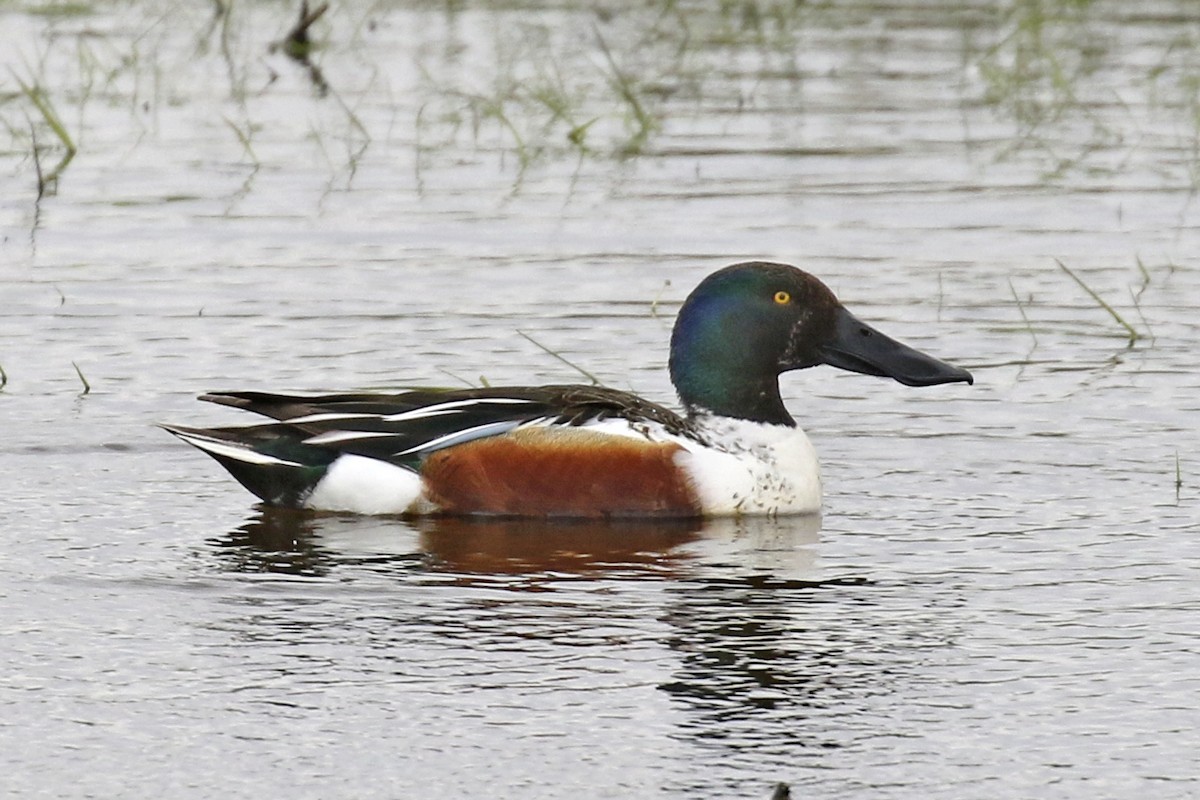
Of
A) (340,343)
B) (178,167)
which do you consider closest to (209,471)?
(340,343)

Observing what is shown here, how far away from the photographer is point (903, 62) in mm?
17234

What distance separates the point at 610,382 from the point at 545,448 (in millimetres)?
1477

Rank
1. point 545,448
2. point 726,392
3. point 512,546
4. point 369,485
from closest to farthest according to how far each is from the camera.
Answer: point 512,546 < point 545,448 < point 369,485 < point 726,392

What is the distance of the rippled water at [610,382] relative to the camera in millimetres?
5719

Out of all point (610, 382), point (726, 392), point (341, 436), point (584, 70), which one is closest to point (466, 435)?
point (341, 436)

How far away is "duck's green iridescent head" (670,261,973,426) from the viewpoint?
823 cm

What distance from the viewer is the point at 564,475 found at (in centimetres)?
792

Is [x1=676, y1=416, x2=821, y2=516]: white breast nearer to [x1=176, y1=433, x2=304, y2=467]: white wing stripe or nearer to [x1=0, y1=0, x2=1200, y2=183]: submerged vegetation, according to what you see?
[x1=176, y1=433, x2=304, y2=467]: white wing stripe

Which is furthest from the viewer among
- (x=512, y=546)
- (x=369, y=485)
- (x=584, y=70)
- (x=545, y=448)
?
(x=584, y=70)

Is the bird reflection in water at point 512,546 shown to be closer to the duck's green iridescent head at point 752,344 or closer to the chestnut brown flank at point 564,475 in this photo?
the chestnut brown flank at point 564,475

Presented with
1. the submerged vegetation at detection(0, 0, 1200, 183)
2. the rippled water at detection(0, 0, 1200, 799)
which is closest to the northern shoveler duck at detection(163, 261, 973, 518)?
the rippled water at detection(0, 0, 1200, 799)

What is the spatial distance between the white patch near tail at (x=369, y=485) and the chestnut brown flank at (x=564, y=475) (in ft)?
0.27

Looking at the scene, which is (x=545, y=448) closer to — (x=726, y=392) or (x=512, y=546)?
(x=512, y=546)

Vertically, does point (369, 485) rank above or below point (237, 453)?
below
